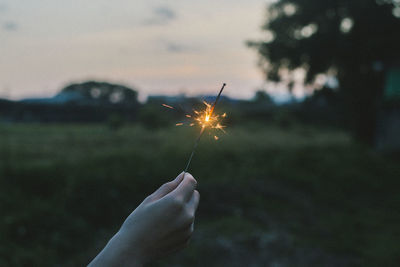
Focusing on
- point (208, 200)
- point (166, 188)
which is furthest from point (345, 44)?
point (166, 188)

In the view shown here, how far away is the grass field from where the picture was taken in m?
5.89

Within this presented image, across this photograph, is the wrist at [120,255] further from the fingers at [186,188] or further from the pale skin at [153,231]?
the fingers at [186,188]

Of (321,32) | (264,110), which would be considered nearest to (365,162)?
(321,32)

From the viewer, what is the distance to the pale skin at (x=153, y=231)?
121 centimetres

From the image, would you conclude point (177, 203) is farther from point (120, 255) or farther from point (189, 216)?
point (120, 255)

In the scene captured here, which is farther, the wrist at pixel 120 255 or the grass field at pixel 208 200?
the grass field at pixel 208 200

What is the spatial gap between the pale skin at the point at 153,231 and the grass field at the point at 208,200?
472 cm

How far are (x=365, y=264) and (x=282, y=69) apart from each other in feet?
45.0

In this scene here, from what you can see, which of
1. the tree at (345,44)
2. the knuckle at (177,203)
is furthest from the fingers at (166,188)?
the tree at (345,44)

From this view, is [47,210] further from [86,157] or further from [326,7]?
[326,7]

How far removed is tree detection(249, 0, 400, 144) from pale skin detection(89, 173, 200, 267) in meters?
15.0

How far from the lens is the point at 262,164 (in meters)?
11.4

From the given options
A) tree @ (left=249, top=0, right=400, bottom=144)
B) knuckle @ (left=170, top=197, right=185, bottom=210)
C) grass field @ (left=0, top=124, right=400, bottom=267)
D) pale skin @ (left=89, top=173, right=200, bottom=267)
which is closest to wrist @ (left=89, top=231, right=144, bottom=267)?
pale skin @ (left=89, top=173, right=200, bottom=267)

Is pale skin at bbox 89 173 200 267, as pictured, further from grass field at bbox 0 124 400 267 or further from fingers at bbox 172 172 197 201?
grass field at bbox 0 124 400 267
